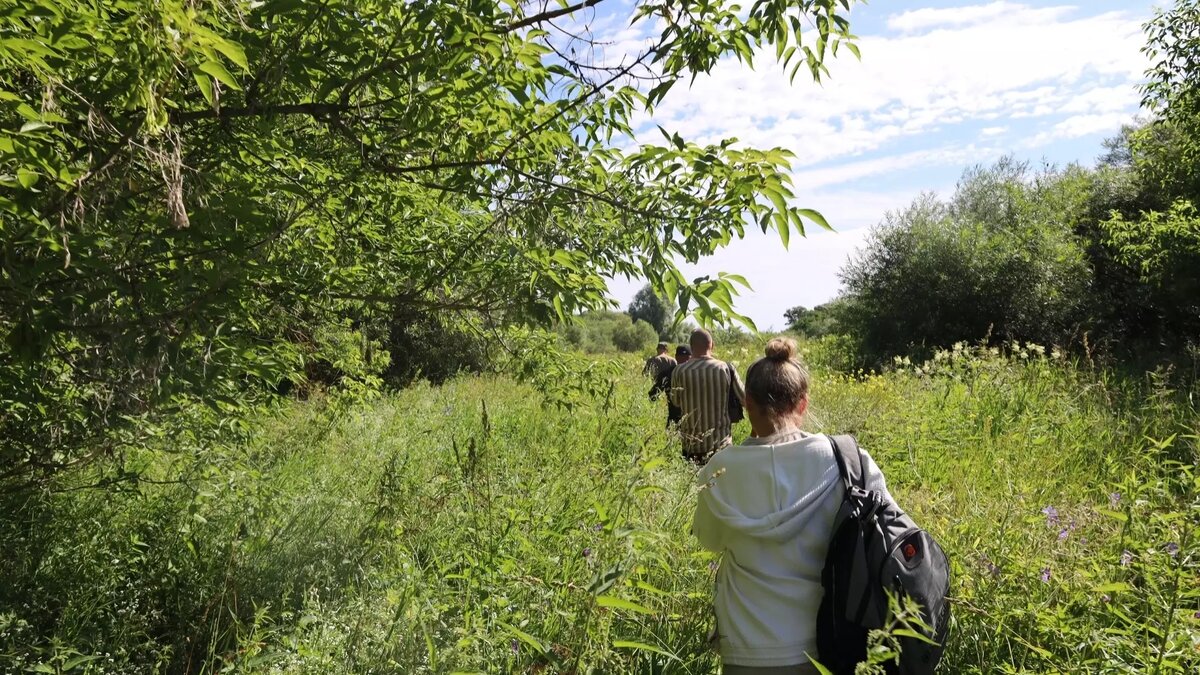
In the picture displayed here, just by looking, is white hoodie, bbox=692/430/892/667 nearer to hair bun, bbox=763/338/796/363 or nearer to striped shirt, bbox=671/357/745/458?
hair bun, bbox=763/338/796/363

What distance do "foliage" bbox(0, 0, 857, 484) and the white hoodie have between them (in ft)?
1.87

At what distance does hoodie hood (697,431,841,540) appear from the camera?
7.61ft

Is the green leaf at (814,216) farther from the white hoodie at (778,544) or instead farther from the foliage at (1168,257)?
the foliage at (1168,257)

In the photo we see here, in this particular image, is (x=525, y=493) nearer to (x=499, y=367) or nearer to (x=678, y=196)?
(x=499, y=367)

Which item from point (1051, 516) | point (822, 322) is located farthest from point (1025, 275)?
point (1051, 516)

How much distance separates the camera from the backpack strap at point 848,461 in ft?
7.55

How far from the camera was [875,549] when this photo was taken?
83.6 inches

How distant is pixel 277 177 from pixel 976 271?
1995 centimetres

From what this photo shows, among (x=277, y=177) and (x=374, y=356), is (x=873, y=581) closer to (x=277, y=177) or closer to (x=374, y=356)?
(x=277, y=177)

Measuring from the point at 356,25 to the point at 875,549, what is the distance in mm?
2368

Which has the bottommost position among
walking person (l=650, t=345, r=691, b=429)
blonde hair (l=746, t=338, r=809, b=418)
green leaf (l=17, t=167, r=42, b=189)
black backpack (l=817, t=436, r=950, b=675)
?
walking person (l=650, t=345, r=691, b=429)

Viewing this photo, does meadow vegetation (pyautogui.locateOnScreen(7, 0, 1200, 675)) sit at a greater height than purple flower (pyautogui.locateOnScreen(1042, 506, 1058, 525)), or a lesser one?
greater

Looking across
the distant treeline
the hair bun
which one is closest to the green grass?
the hair bun

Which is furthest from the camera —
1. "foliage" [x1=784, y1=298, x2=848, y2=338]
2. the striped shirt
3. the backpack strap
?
"foliage" [x1=784, y1=298, x2=848, y2=338]
